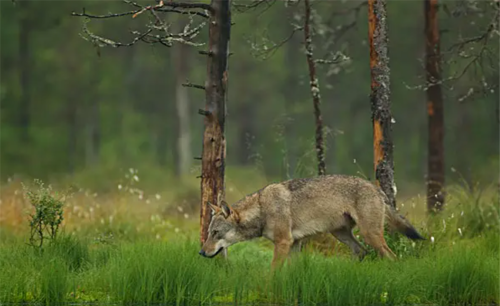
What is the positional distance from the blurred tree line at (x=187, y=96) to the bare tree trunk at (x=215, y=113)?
18.6m

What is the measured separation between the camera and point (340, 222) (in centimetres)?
1201

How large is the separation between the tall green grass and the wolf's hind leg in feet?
4.36

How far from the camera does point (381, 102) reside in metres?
13.3

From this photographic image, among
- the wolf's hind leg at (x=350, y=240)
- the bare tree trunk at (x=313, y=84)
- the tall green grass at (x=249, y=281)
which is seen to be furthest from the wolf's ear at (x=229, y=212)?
the bare tree trunk at (x=313, y=84)

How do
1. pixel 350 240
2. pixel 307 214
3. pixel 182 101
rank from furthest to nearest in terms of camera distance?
pixel 182 101 → pixel 350 240 → pixel 307 214

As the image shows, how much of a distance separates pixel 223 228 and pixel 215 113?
6.28 feet

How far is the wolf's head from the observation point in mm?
11391

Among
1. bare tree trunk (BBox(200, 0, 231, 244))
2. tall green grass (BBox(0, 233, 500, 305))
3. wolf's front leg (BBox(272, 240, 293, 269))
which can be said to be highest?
bare tree trunk (BBox(200, 0, 231, 244))

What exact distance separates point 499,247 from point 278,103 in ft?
141

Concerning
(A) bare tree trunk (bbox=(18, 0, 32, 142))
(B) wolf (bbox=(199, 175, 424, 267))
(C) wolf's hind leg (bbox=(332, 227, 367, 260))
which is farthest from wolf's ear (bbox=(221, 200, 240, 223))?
(A) bare tree trunk (bbox=(18, 0, 32, 142))

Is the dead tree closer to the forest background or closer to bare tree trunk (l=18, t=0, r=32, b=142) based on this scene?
the forest background

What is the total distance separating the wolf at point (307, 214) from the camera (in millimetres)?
11617

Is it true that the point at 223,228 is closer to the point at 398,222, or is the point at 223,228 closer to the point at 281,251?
the point at 281,251

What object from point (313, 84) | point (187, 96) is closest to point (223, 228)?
point (313, 84)
